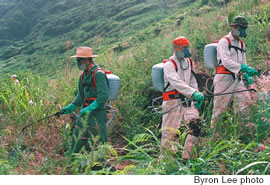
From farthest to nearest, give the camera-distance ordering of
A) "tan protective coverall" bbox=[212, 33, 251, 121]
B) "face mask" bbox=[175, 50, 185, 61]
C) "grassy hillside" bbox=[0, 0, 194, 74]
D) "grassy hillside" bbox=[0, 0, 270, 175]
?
"grassy hillside" bbox=[0, 0, 194, 74], "tan protective coverall" bbox=[212, 33, 251, 121], "face mask" bbox=[175, 50, 185, 61], "grassy hillside" bbox=[0, 0, 270, 175]

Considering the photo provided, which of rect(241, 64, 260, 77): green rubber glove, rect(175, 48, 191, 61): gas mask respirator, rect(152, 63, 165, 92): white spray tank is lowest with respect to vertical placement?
rect(241, 64, 260, 77): green rubber glove

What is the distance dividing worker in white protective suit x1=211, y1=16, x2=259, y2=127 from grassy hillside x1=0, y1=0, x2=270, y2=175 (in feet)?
1.41

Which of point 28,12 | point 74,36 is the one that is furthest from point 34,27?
point 74,36

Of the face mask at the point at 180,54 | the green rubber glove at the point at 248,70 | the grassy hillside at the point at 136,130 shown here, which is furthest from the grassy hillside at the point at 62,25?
the face mask at the point at 180,54

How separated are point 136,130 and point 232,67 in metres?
1.99

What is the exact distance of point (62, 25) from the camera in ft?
117

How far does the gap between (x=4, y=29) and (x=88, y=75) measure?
37.1 metres

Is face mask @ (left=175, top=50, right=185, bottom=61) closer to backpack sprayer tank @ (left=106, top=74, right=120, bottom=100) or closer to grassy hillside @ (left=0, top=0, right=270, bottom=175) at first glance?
grassy hillside @ (left=0, top=0, right=270, bottom=175)

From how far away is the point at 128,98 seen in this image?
5.80m

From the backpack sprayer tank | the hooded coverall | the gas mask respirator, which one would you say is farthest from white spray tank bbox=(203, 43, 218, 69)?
the hooded coverall

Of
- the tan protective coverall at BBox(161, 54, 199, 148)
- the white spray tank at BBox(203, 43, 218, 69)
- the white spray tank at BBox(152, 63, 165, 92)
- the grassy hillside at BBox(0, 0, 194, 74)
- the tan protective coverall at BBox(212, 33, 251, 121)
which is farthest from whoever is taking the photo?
the grassy hillside at BBox(0, 0, 194, 74)

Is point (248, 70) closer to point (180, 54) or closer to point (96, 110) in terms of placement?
point (180, 54)

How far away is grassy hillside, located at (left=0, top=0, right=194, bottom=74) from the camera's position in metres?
22.9
